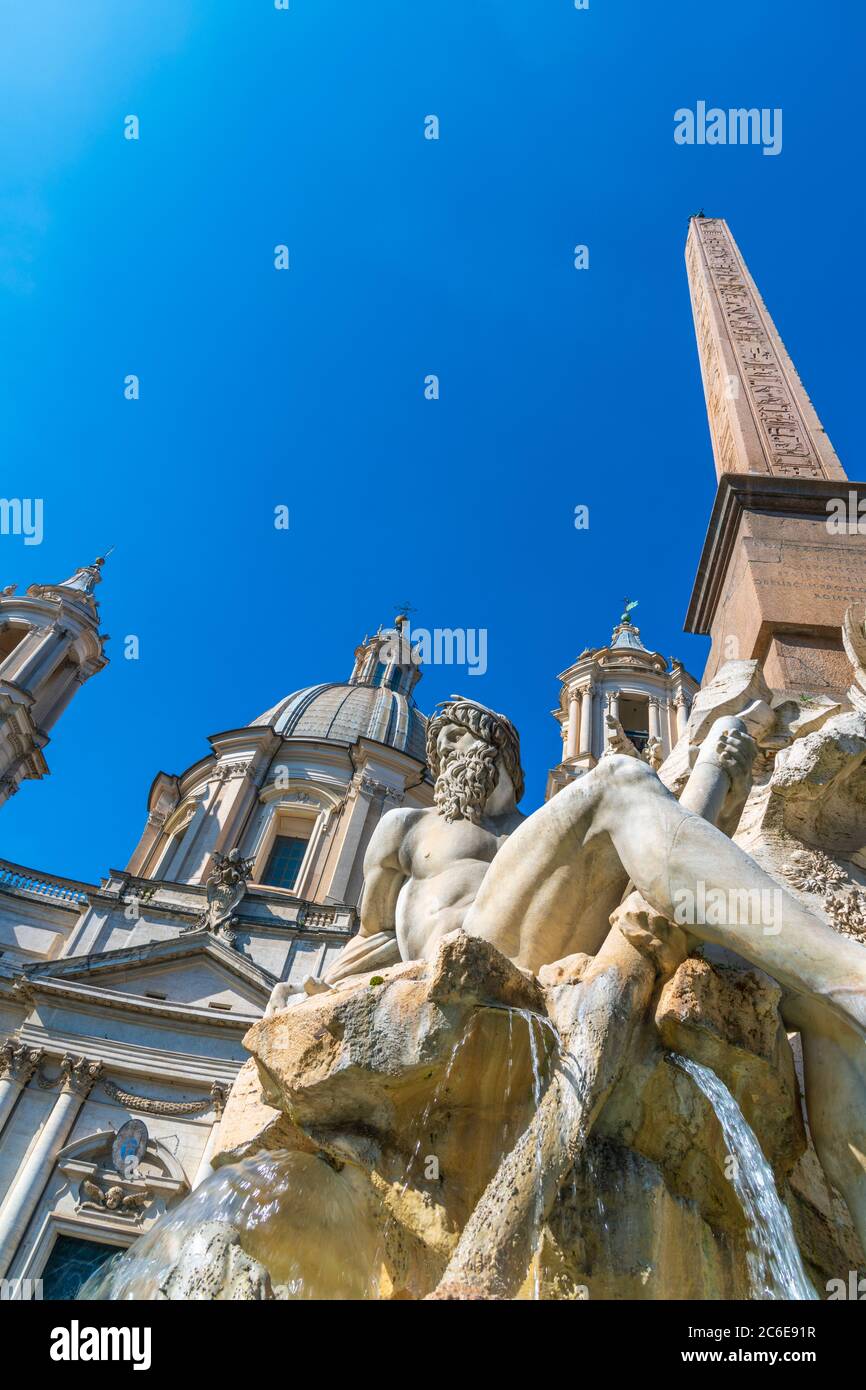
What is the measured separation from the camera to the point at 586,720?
33094 mm

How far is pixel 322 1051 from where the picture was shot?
259 cm

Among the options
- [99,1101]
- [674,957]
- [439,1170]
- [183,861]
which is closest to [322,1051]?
[439,1170]

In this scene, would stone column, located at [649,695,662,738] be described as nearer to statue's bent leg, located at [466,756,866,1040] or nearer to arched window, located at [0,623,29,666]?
arched window, located at [0,623,29,666]

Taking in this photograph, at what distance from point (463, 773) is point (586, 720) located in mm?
29252

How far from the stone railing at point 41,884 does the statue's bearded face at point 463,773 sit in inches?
1045

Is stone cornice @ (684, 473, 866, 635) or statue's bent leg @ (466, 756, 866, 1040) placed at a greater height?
stone cornice @ (684, 473, 866, 635)

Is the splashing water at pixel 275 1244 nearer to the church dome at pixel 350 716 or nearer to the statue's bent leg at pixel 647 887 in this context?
the statue's bent leg at pixel 647 887

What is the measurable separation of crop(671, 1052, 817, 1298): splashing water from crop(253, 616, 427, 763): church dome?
114ft

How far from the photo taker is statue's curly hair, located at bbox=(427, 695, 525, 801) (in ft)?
14.9

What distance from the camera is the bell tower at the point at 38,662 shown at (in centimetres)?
3080

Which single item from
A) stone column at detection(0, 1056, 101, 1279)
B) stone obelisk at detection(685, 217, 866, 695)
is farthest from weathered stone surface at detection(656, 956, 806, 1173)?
stone column at detection(0, 1056, 101, 1279)

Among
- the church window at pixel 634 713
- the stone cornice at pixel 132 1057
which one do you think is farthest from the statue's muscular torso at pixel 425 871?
the church window at pixel 634 713

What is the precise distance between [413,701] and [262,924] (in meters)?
21.8

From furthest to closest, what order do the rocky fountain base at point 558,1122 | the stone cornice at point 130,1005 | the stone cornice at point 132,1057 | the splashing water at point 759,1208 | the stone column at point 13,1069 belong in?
the stone cornice at point 130,1005 < the stone cornice at point 132,1057 < the stone column at point 13,1069 < the splashing water at point 759,1208 < the rocky fountain base at point 558,1122
